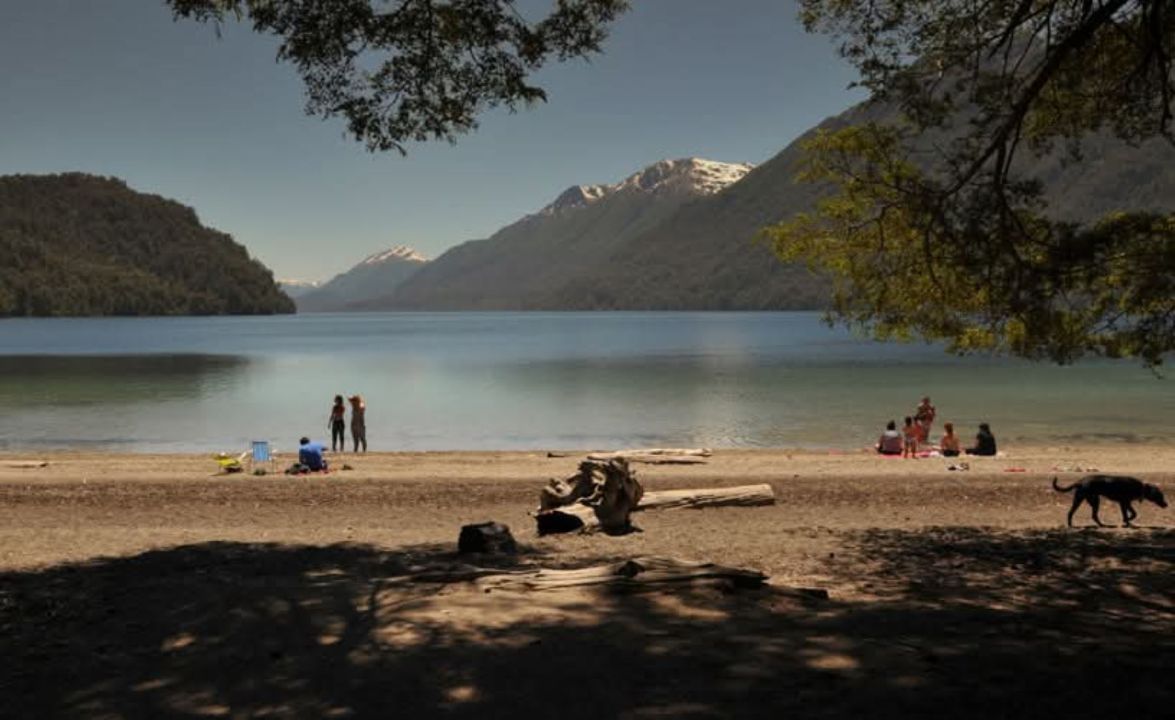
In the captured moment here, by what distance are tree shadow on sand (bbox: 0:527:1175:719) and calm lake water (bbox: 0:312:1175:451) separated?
27.0 metres

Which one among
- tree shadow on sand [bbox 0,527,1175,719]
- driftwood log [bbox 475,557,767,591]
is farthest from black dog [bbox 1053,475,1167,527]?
driftwood log [bbox 475,557,767,591]

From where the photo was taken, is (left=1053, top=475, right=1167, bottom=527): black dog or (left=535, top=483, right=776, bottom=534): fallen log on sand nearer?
(left=1053, top=475, right=1167, bottom=527): black dog

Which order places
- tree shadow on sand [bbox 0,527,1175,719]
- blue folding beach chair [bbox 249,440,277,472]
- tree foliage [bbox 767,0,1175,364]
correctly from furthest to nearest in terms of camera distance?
blue folding beach chair [bbox 249,440,277,472]
tree foliage [bbox 767,0,1175,364]
tree shadow on sand [bbox 0,527,1175,719]

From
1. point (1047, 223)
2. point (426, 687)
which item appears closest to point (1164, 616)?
point (1047, 223)

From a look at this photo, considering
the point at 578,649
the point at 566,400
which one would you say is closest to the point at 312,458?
the point at 578,649

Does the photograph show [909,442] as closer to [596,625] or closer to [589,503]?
[589,503]

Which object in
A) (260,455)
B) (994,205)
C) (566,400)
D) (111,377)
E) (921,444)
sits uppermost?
(994,205)

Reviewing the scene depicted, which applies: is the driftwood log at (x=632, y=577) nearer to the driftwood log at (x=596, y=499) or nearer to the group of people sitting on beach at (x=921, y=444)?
the driftwood log at (x=596, y=499)

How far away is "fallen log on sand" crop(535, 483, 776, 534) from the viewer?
48.3ft

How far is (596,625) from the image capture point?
7.60 m

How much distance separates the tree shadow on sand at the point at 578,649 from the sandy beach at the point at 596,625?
0.02 m

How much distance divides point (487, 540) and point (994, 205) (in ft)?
26.1

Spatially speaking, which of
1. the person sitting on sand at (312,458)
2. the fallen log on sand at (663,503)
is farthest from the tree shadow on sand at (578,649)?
the person sitting on sand at (312,458)

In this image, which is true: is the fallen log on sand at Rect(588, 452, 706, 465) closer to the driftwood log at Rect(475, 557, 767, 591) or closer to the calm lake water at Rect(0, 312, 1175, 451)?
the calm lake water at Rect(0, 312, 1175, 451)
